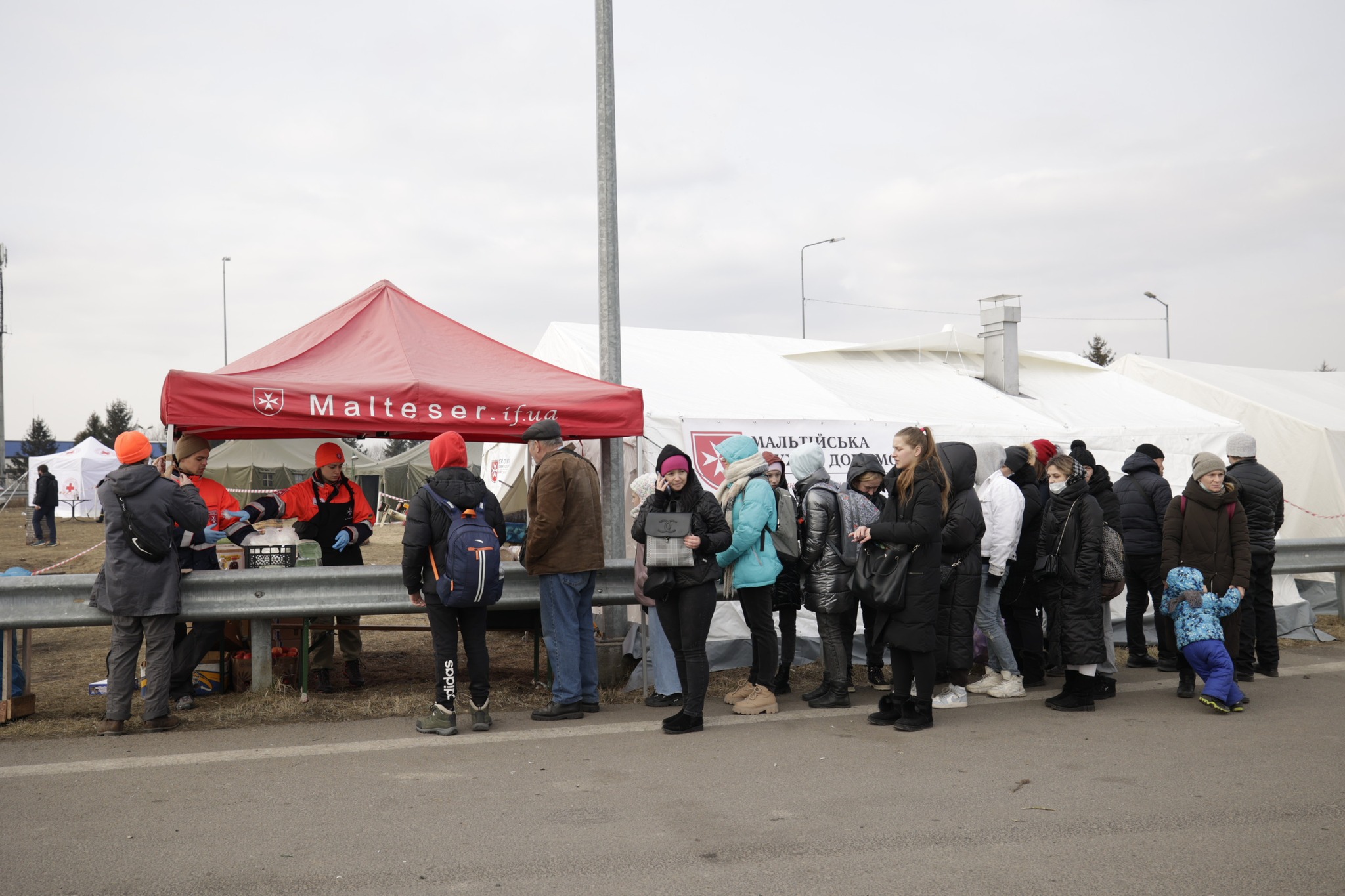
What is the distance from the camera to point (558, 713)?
20.4 ft

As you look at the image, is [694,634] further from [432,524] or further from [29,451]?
[29,451]

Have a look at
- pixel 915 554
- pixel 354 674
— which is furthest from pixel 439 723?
pixel 915 554

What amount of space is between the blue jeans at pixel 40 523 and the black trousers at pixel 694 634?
71.1ft

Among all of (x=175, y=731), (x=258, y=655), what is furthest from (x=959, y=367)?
(x=175, y=731)

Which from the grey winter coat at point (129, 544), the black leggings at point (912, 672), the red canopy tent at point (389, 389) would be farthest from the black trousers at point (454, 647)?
the black leggings at point (912, 672)

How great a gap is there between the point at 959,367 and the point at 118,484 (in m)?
8.93

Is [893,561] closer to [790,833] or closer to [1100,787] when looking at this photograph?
[1100,787]

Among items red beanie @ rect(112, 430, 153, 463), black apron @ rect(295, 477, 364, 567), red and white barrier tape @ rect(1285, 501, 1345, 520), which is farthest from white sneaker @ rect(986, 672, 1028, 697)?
red and white barrier tape @ rect(1285, 501, 1345, 520)

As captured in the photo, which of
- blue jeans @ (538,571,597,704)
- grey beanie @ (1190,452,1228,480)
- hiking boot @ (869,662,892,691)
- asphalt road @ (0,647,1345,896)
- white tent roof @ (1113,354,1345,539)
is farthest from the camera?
white tent roof @ (1113,354,1345,539)

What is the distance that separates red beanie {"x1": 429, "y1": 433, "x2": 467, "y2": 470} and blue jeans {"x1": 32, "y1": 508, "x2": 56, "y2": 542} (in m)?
20.9

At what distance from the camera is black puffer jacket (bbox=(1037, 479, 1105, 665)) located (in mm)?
6434

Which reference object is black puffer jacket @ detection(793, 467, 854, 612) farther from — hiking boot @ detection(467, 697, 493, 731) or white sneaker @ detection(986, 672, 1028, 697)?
hiking boot @ detection(467, 697, 493, 731)

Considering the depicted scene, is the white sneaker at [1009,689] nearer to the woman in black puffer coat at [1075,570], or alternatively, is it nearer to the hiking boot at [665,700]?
the woman in black puffer coat at [1075,570]

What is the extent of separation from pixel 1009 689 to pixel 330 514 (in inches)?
200
